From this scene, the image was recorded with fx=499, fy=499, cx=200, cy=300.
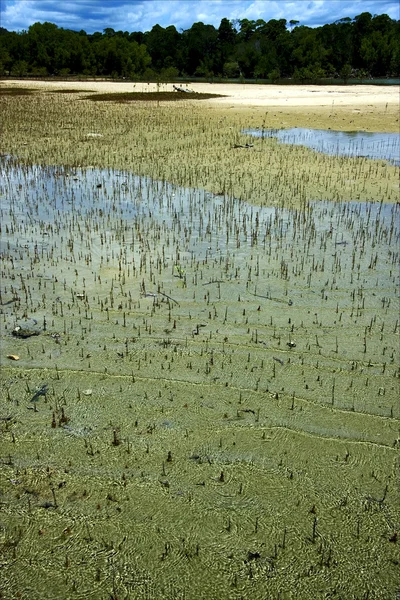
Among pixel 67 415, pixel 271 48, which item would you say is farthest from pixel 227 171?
pixel 271 48

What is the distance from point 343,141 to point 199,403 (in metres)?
19.7

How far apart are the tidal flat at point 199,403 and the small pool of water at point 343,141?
7969 mm

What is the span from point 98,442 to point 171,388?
3.52 ft

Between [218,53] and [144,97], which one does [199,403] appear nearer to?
[144,97]

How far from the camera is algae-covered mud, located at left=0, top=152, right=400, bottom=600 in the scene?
3.60 m

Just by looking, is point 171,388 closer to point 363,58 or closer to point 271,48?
point 363,58

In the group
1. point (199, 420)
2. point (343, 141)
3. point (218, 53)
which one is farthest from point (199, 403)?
point (218, 53)

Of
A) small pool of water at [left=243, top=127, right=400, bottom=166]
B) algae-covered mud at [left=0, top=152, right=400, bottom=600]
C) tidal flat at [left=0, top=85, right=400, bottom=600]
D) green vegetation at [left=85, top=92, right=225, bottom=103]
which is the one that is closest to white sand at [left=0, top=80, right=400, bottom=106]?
green vegetation at [left=85, top=92, right=225, bottom=103]

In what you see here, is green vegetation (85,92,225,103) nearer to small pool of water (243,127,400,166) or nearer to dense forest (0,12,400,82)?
small pool of water (243,127,400,166)

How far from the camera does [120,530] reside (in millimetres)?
3822

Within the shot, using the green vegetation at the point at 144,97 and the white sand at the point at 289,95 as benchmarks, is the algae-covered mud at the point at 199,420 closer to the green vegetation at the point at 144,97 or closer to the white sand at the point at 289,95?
the white sand at the point at 289,95

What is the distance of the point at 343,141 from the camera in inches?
867

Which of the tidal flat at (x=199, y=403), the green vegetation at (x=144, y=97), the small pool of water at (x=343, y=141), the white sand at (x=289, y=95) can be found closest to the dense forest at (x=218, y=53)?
the white sand at (x=289, y=95)

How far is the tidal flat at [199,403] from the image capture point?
3625 millimetres
